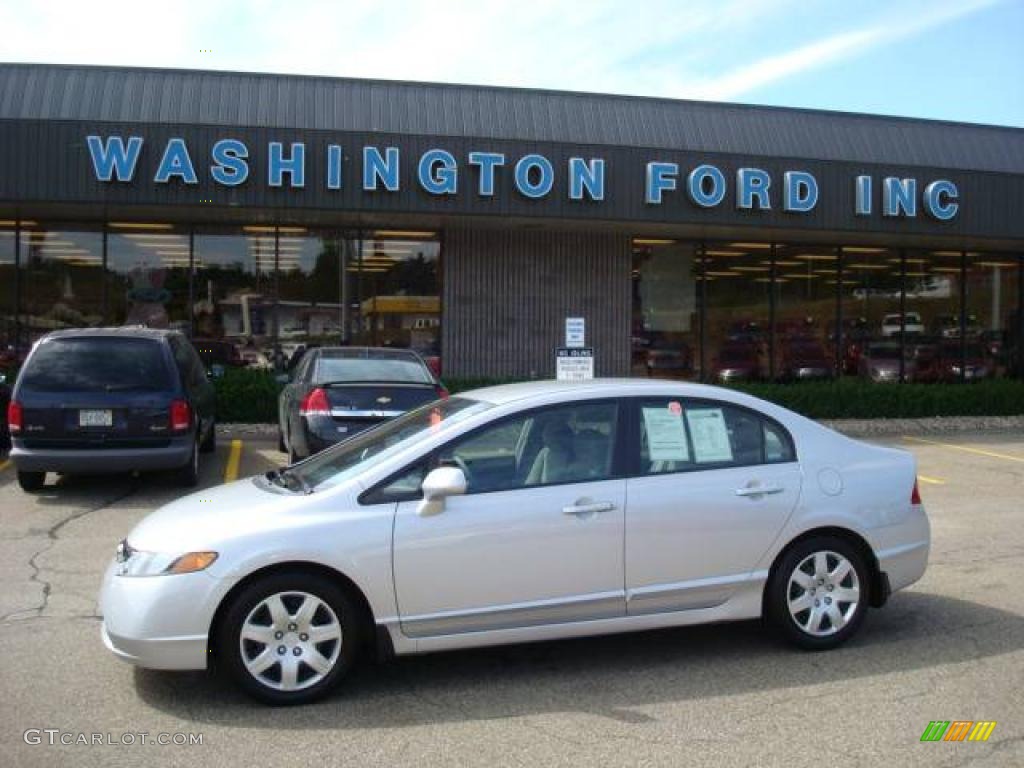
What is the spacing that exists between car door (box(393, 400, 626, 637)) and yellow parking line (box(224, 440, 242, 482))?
21.8 ft

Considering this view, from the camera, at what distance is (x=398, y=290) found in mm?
17781

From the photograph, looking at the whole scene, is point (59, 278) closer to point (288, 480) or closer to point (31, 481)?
point (31, 481)

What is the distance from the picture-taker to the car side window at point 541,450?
4.90 m

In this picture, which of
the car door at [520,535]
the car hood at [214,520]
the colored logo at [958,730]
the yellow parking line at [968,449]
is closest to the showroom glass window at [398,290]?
the yellow parking line at [968,449]

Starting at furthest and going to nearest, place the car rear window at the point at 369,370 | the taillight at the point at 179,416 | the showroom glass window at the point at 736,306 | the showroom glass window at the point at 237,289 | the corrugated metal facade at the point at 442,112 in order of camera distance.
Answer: the showroom glass window at the point at 736,306, the showroom glass window at the point at 237,289, the corrugated metal facade at the point at 442,112, the car rear window at the point at 369,370, the taillight at the point at 179,416

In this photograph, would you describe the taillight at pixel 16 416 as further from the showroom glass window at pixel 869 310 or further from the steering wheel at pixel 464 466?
the showroom glass window at pixel 869 310

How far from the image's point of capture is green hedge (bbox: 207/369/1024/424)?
15227 millimetres

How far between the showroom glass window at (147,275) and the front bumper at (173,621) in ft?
43.5

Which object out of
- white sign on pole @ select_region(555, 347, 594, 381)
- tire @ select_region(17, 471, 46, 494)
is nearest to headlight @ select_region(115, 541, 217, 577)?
tire @ select_region(17, 471, 46, 494)

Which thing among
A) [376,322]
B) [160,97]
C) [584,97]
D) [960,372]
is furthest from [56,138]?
[960,372]

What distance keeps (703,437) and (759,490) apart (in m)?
0.39

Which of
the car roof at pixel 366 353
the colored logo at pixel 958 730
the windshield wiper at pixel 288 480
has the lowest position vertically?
the colored logo at pixel 958 730

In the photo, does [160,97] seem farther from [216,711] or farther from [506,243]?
[216,711]

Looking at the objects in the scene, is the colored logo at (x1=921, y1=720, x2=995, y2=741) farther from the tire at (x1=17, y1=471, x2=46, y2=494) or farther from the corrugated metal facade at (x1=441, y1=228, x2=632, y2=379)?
the corrugated metal facade at (x1=441, y1=228, x2=632, y2=379)
